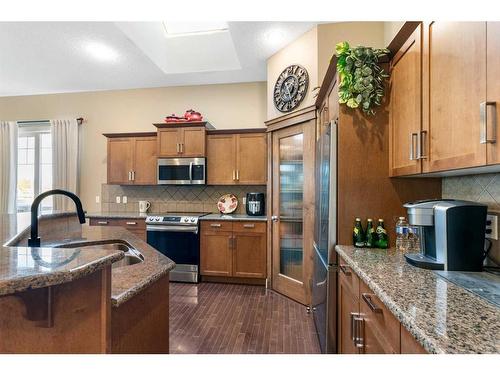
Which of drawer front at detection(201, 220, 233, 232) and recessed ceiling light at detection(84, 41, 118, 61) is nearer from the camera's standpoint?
recessed ceiling light at detection(84, 41, 118, 61)

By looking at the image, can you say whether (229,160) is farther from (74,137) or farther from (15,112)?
(15,112)

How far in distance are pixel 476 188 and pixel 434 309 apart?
3.31ft

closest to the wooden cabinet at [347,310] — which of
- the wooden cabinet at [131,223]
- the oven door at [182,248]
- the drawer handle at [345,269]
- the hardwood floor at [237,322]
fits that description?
the drawer handle at [345,269]

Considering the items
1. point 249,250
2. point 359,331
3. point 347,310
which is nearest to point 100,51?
point 249,250

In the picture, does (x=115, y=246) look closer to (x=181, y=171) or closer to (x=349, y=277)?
(x=349, y=277)

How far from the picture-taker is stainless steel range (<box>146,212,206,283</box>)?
3715 mm

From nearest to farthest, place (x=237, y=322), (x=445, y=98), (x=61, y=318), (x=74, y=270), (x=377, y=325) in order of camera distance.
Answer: (x=74, y=270) < (x=61, y=318) < (x=377, y=325) < (x=445, y=98) < (x=237, y=322)

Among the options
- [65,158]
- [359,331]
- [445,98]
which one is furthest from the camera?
[65,158]

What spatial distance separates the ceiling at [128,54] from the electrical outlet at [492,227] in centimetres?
242

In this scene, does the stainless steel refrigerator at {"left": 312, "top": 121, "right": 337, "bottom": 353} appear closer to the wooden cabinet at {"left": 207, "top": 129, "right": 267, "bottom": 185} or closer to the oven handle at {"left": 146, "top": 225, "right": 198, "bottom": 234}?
the wooden cabinet at {"left": 207, "top": 129, "right": 267, "bottom": 185}

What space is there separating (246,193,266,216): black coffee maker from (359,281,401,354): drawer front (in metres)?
2.58

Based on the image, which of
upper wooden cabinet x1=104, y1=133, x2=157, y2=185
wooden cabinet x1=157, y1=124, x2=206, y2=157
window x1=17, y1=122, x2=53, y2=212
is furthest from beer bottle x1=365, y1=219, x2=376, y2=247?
window x1=17, y1=122, x2=53, y2=212

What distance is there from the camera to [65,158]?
4.68 m

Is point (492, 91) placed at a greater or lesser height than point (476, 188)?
greater
